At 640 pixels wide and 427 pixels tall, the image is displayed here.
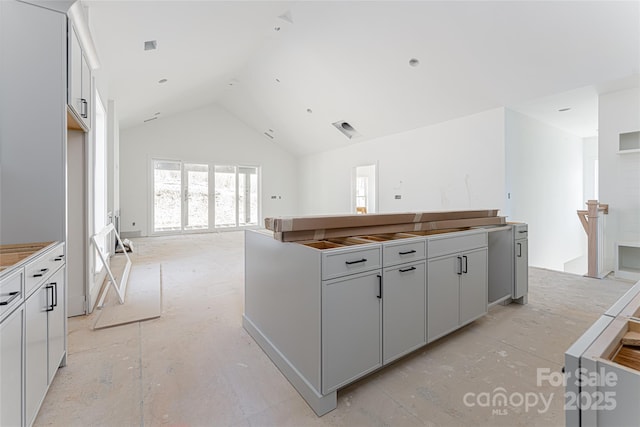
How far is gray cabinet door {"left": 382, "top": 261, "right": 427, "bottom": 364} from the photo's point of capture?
1710 mm

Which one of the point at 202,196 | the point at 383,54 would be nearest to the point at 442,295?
the point at 383,54

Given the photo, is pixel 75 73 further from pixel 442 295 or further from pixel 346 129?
pixel 346 129

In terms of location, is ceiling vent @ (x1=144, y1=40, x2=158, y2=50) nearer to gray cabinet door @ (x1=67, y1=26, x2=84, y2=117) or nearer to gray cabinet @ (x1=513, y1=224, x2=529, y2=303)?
gray cabinet door @ (x1=67, y1=26, x2=84, y2=117)

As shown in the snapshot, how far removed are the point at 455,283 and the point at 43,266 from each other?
8.35 feet

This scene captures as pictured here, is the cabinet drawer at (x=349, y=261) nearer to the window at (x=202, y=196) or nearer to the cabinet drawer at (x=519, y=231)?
the cabinet drawer at (x=519, y=231)

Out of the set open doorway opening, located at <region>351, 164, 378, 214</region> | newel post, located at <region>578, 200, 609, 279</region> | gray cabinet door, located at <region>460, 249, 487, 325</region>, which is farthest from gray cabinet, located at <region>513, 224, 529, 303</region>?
open doorway opening, located at <region>351, 164, 378, 214</region>

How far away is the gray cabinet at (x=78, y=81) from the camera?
1.96 m

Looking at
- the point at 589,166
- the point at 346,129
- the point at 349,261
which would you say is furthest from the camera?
the point at 346,129

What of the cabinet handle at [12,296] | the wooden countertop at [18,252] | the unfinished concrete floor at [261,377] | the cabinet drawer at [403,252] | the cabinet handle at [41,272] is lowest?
the unfinished concrete floor at [261,377]

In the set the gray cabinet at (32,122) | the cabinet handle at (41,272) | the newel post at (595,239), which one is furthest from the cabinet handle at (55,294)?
the newel post at (595,239)

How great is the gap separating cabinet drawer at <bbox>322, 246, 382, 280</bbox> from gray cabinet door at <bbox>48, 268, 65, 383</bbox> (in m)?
1.52

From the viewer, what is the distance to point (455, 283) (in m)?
2.15

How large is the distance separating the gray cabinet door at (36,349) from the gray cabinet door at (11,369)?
0.27 feet

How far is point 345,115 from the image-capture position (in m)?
6.70
